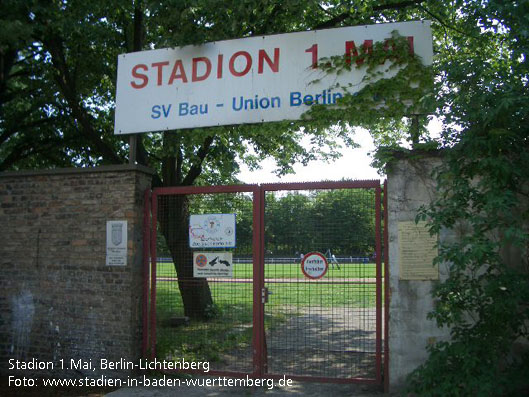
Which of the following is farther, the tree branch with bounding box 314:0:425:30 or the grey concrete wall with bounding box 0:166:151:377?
the tree branch with bounding box 314:0:425:30

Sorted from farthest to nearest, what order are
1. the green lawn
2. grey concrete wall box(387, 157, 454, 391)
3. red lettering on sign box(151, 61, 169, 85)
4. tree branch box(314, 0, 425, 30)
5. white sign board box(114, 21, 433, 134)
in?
1. tree branch box(314, 0, 425, 30)
2. red lettering on sign box(151, 61, 169, 85)
3. white sign board box(114, 21, 433, 134)
4. the green lawn
5. grey concrete wall box(387, 157, 454, 391)

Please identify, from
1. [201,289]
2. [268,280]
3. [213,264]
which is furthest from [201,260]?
[268,280]

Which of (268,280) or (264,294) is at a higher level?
(268,280)

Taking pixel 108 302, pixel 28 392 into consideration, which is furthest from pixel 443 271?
pixel 28 392

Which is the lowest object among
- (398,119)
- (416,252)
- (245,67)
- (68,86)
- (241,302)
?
(241,302)

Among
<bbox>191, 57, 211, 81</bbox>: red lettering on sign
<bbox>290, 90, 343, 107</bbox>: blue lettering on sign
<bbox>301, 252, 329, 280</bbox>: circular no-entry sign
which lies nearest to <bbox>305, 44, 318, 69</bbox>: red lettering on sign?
<bbox>290, 90, 343, 107</bbox>: blue lettering on sign

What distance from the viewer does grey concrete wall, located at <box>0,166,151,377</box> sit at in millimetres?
7262

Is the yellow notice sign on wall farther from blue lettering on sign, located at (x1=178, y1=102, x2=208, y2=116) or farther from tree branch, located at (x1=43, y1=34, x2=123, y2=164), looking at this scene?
tree branch, located at (x1=43, y1=34, x2=123, y2=164)

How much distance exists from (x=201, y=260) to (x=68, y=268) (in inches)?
84.2

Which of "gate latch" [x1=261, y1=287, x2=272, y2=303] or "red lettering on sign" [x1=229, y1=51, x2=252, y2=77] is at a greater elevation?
"red lettering on sign" [x1=229, y1=51, x2=252, y2=77]

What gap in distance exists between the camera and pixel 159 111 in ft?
25.3

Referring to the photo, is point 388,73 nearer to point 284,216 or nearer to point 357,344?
point 284,216

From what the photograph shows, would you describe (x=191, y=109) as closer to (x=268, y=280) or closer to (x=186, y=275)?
(x=186, y=275)

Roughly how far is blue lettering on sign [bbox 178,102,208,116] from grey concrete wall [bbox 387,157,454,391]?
2.89 m
